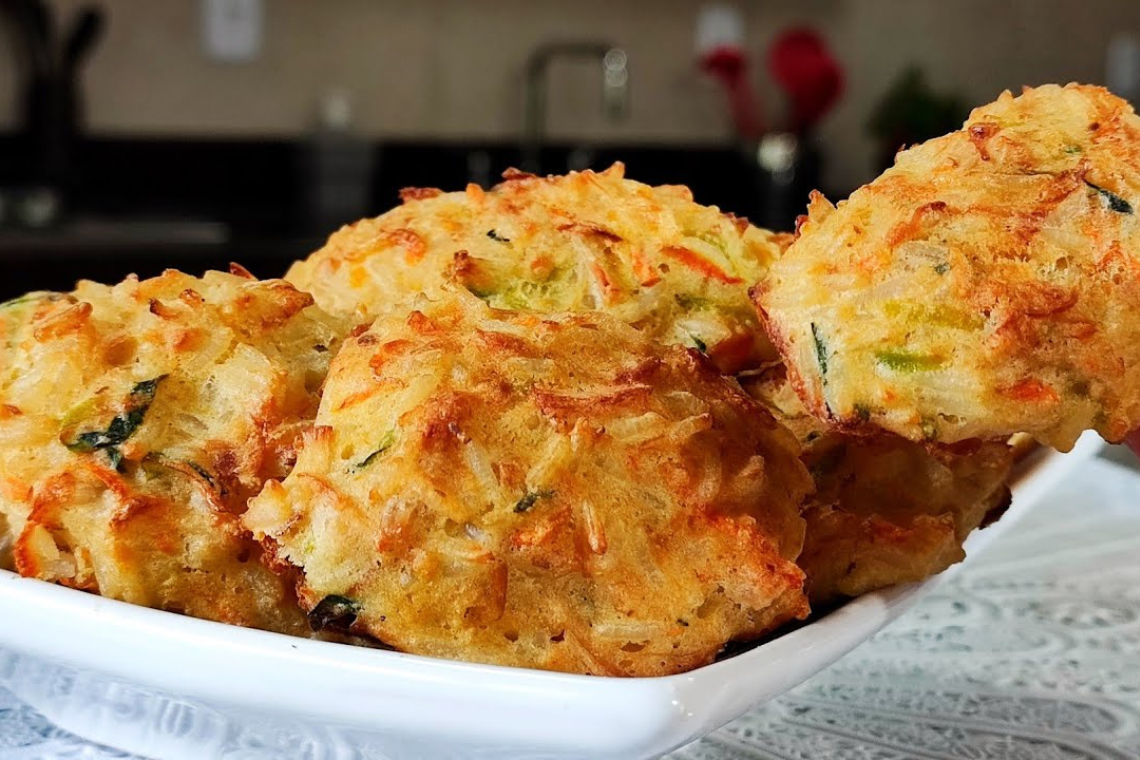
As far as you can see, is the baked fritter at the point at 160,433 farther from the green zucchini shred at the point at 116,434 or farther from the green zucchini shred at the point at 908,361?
the green zucchini shred at the point at 908,361

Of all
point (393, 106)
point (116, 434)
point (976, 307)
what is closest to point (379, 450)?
point (116, 434)

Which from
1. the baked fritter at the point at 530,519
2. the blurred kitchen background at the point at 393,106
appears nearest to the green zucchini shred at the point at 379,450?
the baked fritter at the point at 530,519

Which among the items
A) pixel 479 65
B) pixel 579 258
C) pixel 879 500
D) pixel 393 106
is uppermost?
pixel 579 258

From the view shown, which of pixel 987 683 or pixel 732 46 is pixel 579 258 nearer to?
pixel 987 683

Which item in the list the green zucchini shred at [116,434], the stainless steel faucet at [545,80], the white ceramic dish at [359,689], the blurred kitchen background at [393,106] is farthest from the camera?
the stainless steel faucet at [545,80]

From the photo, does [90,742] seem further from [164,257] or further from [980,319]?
[164,257]
